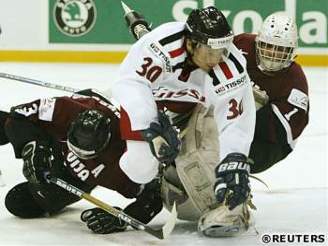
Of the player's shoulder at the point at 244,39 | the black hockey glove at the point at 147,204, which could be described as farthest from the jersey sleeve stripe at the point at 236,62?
the player's shoulder at the point at 244,39

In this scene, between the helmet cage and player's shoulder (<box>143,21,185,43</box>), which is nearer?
player's shoulder (<box>143,21,185,43</box>)

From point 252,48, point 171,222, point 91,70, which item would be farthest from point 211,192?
point 91,70

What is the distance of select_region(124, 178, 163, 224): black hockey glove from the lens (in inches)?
122

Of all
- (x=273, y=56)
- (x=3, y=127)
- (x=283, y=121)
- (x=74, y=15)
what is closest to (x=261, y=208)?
(x=283, y=121)

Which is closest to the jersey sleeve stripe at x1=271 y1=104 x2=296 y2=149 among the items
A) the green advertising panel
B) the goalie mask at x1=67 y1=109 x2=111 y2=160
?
the goalie mask at x1=67 y1=109 x2=111 y2=160

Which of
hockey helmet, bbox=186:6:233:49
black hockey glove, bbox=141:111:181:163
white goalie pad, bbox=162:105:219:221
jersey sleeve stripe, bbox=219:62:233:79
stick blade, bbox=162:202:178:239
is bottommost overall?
stick blade, bbox=162:202:178:239

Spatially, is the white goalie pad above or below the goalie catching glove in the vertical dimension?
above

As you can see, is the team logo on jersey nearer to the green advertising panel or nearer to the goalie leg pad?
the green advertising panel

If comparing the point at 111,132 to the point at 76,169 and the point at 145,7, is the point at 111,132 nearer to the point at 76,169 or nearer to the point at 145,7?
the point at 76,169

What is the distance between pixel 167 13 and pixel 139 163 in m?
3.51

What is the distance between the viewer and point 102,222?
Answer: 3062 mm

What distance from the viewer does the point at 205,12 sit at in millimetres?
2914

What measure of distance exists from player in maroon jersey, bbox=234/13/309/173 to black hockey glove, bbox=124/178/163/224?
456 millimetres

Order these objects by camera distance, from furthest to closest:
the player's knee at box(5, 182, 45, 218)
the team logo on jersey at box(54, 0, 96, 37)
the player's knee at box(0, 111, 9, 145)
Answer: the team logo on jersey at box(54, 0, 96, 37)
the player's knee at box(0, 111, 9, 145)
the player's knee at box(5, 182, 45, 218)
